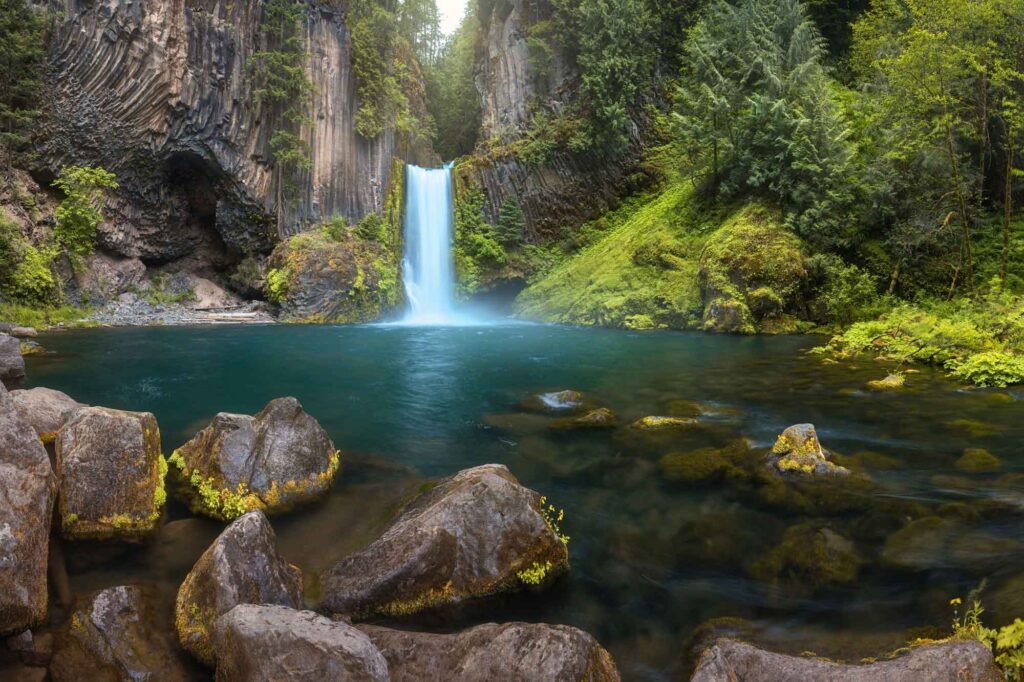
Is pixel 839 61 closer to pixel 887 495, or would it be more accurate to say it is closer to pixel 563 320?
pixel 563 320

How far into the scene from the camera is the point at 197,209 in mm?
26766

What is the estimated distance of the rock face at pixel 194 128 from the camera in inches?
829

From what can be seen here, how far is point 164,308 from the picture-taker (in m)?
23.7

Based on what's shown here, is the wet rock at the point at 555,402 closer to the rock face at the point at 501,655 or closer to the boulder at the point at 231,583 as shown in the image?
the boulder at the point at 231,583

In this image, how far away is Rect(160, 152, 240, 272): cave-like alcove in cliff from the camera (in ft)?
A: 81.1

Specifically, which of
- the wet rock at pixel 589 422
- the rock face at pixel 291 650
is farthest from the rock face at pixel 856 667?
the wet rock at pixel 589 422

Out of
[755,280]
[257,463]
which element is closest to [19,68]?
[257,463]

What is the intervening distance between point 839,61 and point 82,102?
35.5 meters

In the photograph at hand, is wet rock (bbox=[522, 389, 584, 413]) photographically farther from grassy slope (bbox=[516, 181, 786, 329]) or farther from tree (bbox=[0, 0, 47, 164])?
tree (bbox=[0, 0, 47, 164])

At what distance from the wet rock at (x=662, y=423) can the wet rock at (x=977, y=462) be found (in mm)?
2948

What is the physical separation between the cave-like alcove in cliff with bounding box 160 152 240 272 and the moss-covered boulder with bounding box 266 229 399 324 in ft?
14.3

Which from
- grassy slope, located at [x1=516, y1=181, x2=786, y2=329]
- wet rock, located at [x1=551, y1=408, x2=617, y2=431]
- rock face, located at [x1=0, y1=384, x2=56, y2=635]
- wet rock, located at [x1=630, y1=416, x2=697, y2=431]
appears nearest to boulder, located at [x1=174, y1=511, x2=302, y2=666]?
rock face, located at [x1=0, y1=384, x2=56, y2=635]

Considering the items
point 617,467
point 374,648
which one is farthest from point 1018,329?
point 374,648

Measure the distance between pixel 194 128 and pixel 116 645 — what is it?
82.4ft
